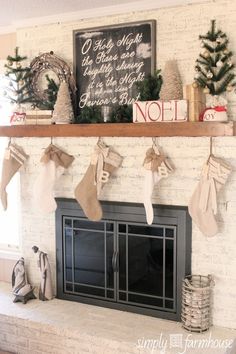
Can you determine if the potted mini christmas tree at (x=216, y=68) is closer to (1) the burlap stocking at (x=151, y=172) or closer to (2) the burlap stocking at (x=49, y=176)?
(1) the burlap stocking at (x=151, y=172)

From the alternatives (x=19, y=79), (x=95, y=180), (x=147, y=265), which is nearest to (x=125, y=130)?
(x=95, y=180)

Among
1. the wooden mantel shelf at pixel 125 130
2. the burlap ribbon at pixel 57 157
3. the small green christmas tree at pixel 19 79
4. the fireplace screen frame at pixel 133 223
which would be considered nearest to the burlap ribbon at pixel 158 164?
the wooden mantel shelf at pixel 125 130

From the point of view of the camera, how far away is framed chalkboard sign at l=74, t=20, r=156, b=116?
2967 mm

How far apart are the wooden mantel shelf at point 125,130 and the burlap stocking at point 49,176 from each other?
6.0 inches

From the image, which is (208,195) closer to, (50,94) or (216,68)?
(216,68)

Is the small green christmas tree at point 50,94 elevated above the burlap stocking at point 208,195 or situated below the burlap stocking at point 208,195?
above

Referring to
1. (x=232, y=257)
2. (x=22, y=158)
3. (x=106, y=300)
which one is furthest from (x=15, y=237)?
(x=232, y=257)

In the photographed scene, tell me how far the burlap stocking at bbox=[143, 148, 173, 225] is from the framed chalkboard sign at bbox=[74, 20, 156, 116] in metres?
0.46

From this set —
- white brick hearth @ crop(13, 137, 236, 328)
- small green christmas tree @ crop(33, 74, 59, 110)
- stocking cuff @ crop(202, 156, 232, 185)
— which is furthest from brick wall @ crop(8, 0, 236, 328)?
small green christmas tree @ crop(33, 74, 59, 110)

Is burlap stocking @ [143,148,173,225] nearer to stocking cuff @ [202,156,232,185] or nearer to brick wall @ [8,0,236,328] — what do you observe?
brick wall @ [8,0,236,328]

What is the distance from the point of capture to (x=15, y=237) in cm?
376

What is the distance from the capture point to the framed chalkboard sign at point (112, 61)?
2967mm

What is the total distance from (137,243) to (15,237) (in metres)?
1.23

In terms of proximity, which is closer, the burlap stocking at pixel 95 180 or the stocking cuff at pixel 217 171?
the stocking cuff at pixel 217 171
